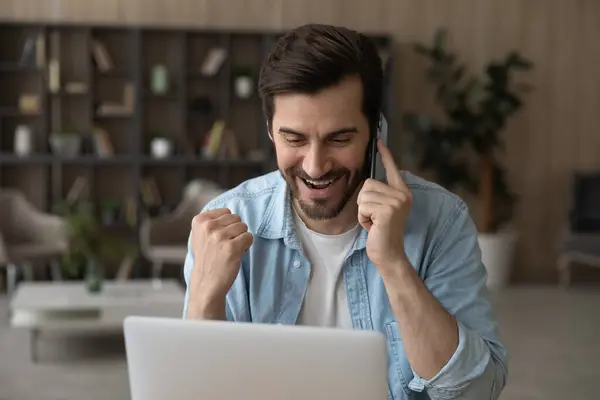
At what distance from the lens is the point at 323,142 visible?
1.65 meters

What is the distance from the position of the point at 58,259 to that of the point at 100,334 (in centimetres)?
151

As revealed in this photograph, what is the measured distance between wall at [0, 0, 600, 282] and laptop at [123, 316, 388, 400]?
712cm

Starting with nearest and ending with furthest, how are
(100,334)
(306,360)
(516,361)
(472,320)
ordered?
(306,360) < (472,320) < (516,361) < (100,334)

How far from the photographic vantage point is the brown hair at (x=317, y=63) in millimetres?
1609

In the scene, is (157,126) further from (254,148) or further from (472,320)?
(472,320)

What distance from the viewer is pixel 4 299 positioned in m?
7.25

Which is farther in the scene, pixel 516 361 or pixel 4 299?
pixel 4 299

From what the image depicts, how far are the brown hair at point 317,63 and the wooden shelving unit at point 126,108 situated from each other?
20.5 ft

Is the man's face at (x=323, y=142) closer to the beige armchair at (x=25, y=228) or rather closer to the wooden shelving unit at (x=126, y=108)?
the beige armchair at (x=25, y=228)

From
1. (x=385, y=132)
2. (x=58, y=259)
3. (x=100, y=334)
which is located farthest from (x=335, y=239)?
(x=58, y=259)

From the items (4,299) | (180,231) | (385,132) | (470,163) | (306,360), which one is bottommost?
(4,299)

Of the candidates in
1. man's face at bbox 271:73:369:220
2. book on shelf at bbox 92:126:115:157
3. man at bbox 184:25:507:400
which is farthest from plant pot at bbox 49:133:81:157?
man's face at bbox 271:73:369:220

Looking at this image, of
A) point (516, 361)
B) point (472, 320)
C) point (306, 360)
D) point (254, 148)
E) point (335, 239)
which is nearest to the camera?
point (306, 360)

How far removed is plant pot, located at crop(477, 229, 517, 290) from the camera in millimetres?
7914
